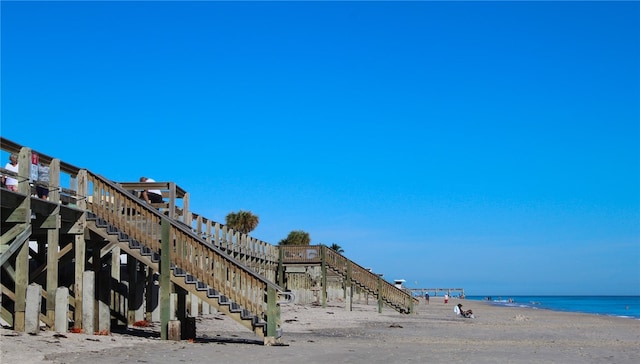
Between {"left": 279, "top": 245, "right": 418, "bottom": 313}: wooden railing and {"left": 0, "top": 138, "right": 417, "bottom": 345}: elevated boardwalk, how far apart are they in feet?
65.2

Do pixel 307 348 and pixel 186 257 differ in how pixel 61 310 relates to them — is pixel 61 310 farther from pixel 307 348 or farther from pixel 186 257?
pixel 307 348

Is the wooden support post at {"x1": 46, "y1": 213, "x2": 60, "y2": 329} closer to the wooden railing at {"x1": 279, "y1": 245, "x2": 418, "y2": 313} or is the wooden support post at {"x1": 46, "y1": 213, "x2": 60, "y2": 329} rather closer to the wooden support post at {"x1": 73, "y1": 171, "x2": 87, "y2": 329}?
the wooden support post at {"x1": 73, "y1": 171, "x2": 87, "y2": 329}

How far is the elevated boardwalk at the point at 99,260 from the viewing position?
14.6m

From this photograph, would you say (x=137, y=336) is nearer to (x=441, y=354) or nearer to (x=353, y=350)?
(x=353, y=350)

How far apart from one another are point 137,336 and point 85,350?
4076 mm

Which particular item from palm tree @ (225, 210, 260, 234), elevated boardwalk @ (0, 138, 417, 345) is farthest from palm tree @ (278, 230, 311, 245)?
elevated boardwalk @ (0, 138, 417, 345)

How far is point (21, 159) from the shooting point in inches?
576

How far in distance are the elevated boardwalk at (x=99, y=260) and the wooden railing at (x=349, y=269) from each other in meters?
19.9

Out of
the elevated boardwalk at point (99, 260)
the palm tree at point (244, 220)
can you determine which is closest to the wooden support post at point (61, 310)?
the elevated boardwalk at point (99, 260)

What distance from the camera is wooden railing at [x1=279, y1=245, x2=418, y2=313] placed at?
3916cm

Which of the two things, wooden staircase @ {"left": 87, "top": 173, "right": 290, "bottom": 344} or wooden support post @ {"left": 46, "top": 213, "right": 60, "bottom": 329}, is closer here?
wooden support post @ {"left": 46, "top": 213, "right": 60, "bottom": 329}

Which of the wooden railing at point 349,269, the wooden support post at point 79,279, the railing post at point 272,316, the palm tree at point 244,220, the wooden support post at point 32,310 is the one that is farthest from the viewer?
the palm tree at point 244,220

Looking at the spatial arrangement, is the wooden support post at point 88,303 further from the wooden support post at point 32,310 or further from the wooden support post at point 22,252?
the wooden support post at point 32,310

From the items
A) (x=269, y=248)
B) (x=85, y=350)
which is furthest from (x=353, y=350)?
(x=269, y=248)
